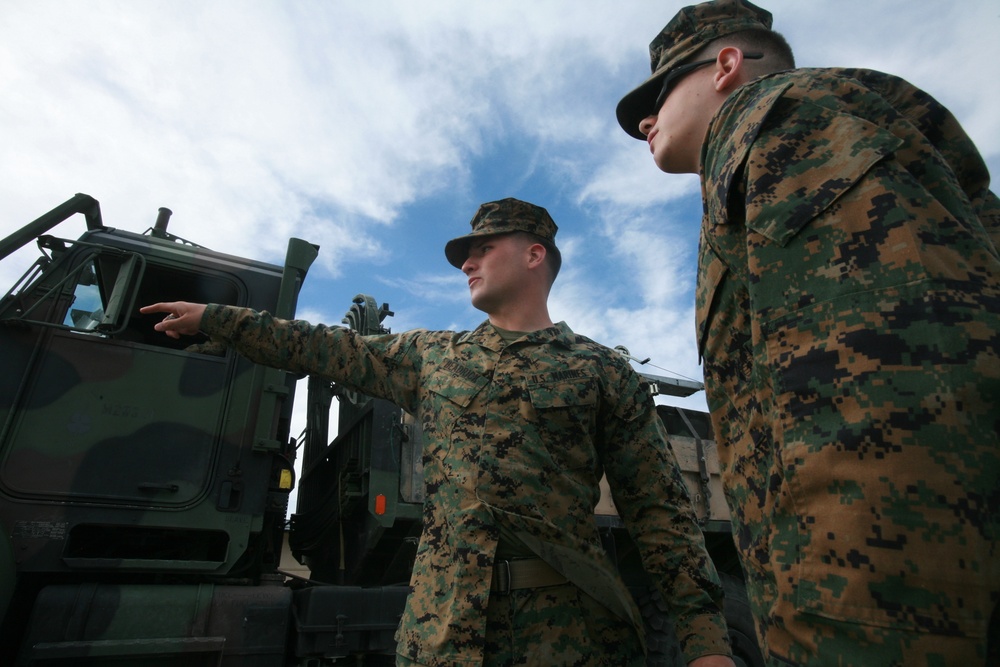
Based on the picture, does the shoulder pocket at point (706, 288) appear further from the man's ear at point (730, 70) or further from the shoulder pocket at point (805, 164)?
the man's ear at point (730, 70)

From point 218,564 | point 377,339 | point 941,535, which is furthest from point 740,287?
point 218,564

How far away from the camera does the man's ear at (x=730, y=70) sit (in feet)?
3.83

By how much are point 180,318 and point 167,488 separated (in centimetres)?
146

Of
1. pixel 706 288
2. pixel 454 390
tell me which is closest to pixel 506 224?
pixel 454 390

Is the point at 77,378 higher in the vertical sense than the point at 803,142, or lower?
higher

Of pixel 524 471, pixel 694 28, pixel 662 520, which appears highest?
pixel 694 28

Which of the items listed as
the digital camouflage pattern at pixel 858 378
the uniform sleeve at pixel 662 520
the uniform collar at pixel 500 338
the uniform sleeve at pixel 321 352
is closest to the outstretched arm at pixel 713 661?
the uniform sleeve at pixel 662 520

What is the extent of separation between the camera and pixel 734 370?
40.7 inches

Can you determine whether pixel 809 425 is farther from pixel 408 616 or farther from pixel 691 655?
pixel 408 616

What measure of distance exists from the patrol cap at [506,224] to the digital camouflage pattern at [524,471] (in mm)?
399

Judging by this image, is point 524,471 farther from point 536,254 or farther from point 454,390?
point 536,254

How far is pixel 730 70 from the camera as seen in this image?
117cm

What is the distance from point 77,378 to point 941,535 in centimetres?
343

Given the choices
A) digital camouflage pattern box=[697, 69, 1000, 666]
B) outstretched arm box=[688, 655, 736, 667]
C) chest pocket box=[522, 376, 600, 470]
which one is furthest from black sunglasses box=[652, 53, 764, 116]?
outstretched arm box=[688, 655, 736, 667]
